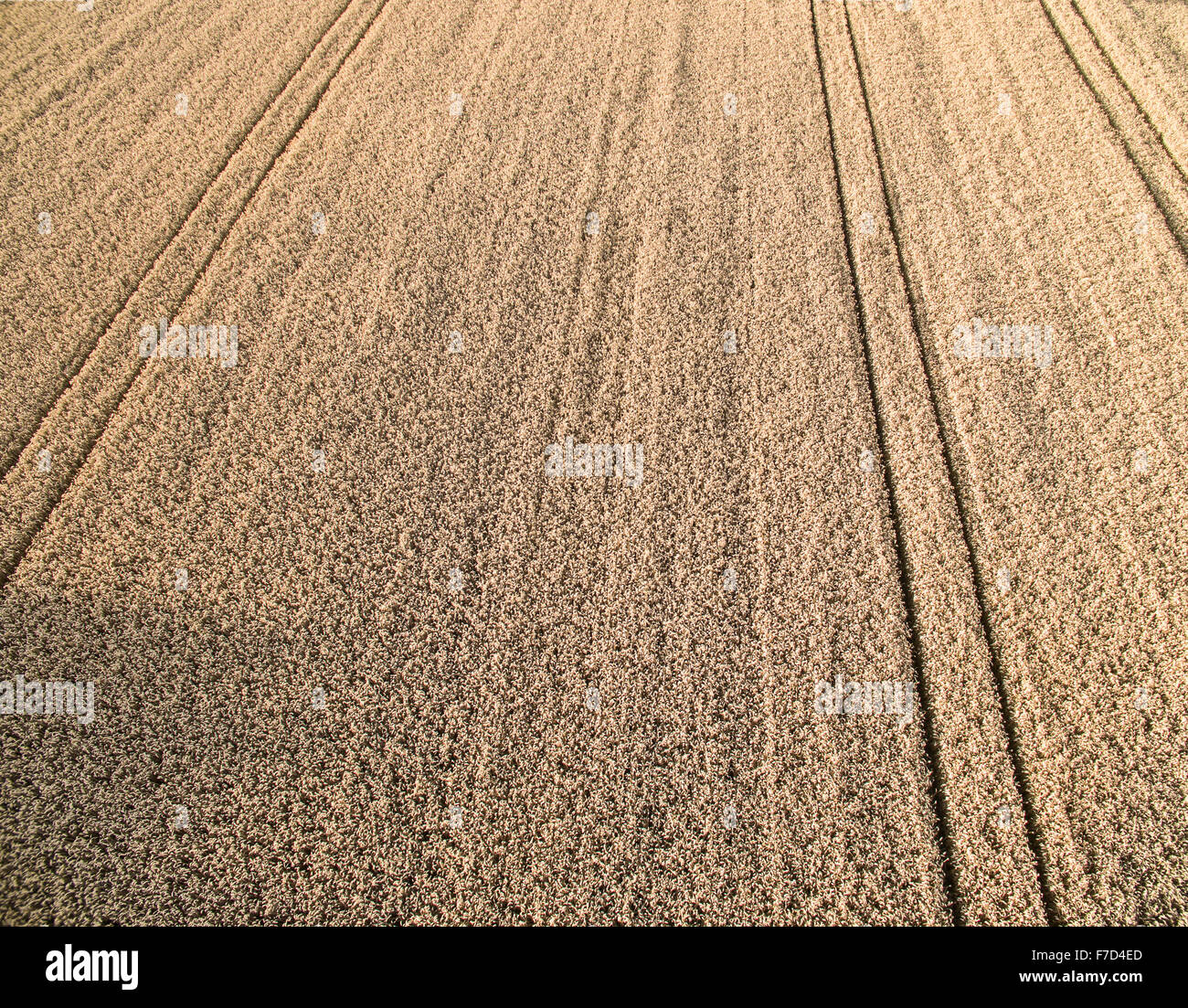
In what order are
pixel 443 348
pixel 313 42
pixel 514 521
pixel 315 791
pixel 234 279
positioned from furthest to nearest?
pixel 313 42
pixel 234 279
pixel 443 348
pixel 514 521
pixel 315 791

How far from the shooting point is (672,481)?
187 inches

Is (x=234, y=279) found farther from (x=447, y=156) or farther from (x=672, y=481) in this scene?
(x=672, y=481)

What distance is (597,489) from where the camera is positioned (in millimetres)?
4734

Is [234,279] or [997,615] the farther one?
[234,279]

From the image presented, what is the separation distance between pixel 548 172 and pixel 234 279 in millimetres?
2818

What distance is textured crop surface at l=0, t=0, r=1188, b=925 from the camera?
351 centimetres

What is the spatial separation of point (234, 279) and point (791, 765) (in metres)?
5.36

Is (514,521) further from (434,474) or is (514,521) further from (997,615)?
(997,615)

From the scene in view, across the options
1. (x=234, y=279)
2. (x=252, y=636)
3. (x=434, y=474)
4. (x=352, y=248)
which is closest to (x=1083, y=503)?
(x=434, y=474)

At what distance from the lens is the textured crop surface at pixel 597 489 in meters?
3.51

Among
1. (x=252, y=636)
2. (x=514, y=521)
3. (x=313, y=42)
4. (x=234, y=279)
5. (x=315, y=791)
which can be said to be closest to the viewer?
(x=315, y=791)

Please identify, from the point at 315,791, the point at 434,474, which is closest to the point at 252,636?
the point at 315,791

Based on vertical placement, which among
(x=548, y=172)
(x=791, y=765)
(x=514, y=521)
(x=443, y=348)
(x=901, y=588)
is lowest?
(x=791, y=765)

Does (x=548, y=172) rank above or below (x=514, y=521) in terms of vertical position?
above
